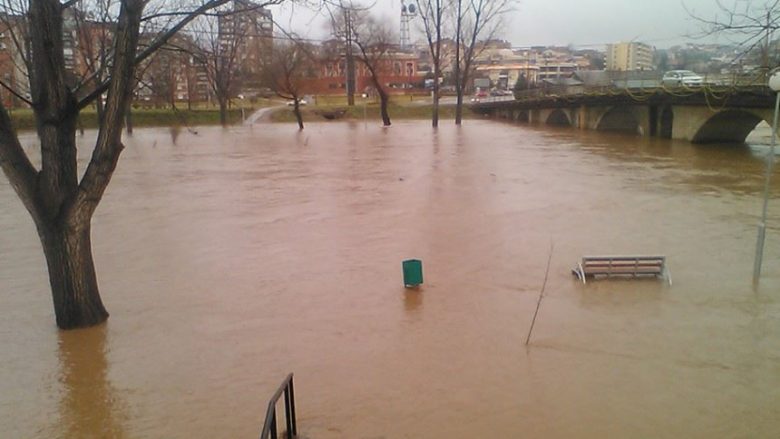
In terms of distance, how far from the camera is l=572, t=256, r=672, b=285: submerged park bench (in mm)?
10977

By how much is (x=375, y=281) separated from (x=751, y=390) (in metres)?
6.01

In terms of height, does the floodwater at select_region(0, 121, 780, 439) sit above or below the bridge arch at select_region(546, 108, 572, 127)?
below

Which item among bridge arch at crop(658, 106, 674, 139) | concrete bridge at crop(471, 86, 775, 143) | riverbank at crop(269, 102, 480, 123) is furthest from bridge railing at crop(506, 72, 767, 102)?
riverbank at crop(269, 102, 480, 123)

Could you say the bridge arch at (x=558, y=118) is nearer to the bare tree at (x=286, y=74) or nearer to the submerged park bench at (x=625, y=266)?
the bare tree at (x=286, y=74)

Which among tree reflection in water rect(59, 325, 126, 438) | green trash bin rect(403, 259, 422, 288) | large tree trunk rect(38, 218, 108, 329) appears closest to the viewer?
tree reflection in water rect(59, 325, 126, 438)

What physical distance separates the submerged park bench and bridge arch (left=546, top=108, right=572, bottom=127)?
165ft

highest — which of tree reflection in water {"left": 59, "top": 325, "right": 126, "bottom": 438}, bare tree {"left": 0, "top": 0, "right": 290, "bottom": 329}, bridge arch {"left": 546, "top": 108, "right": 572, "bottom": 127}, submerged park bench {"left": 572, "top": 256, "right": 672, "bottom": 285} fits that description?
bare tree {"left": 0, "top": 0, "right": 290, "bottom": 329}

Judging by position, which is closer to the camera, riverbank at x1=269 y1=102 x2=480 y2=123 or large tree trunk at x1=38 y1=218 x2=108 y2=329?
large tree trunk at x1=38 y1=218 x2=108 y2=329

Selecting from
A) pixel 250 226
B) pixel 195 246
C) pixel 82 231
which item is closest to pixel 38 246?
pixel 195 246

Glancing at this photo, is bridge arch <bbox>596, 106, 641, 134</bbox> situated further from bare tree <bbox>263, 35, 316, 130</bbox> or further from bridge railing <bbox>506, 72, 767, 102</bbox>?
bare tree <bbox>263, 35, 316, 130</bbox>

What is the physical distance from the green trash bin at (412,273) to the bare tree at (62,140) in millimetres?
4697

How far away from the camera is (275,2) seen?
345 inches

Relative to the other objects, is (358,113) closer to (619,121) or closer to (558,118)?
(558,118)

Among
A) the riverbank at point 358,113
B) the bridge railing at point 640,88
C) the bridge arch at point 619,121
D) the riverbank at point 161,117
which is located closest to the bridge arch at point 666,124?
the bridge railing at point 640,88
